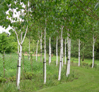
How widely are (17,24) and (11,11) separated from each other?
2.57 feet

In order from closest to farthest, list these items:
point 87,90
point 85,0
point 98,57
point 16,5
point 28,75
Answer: point 85,0 < point 16,5 < point 87,90 < point 28,75 < point 98,57

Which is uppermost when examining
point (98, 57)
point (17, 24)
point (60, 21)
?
point (60, 21)

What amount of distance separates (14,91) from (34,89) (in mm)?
1238

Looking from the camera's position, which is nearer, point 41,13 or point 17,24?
point 17,24

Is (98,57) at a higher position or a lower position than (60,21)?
lower

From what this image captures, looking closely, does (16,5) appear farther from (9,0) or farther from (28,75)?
(28,75)

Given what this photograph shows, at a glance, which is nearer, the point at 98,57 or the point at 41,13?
the point at 41,13

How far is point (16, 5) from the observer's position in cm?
655

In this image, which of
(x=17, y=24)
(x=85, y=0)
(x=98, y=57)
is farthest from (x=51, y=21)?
(x=98, y=57)

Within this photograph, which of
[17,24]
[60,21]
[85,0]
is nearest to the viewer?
[85,0]

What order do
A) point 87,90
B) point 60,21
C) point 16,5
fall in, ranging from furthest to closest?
1. point 60,21
2. point 87,90
3. point 16,5

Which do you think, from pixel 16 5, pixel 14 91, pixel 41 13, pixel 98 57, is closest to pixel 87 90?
pixel 14 91

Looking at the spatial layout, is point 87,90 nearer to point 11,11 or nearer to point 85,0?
point 85,0

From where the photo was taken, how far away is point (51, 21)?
9375 millimetres
